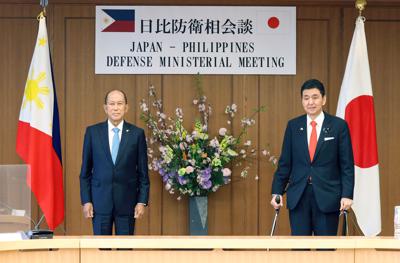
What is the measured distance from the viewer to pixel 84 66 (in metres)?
7.40

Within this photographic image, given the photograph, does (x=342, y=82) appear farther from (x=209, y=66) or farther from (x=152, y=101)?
(x=152, y=101)

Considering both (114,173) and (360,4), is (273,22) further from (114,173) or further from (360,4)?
(114,173)

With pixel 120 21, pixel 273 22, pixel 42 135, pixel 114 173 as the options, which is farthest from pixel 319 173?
pixel 120 21

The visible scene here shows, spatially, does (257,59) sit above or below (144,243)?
above

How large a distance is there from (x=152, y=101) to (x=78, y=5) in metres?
1.22

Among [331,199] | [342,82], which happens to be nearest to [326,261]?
[331,199]

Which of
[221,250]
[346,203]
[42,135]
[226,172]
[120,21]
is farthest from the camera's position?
[120,21]

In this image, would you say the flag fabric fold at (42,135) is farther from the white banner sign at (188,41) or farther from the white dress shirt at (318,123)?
the white dress shirt at (318,123)

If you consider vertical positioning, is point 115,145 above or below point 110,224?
above

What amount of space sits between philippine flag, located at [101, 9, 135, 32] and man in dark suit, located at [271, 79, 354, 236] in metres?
2.64

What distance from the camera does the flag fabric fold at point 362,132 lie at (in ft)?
22.4

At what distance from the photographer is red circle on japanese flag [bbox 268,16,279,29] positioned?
742cm

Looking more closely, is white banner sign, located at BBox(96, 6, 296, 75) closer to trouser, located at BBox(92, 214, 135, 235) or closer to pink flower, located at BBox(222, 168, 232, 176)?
pink flower, located at BBox(222, 168, 232, 176)

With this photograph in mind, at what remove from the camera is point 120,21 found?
737 cm
